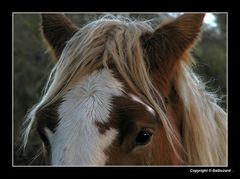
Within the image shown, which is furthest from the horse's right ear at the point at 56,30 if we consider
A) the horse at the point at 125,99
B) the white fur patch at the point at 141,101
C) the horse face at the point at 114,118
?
the white fur patch at the point at 141,101

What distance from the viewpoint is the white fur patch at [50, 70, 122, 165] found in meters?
1.05

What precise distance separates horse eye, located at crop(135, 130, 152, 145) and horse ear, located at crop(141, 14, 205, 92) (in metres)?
0.22

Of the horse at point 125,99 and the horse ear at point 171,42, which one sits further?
the horse ear at point 171,42

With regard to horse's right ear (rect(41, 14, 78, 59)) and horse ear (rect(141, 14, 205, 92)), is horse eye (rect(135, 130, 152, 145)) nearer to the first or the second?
horse ear (rect(141, 14, 205, 92))

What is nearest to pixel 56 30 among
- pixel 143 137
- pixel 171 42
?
pixel 171 42

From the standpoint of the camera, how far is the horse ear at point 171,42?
1252 millimetres

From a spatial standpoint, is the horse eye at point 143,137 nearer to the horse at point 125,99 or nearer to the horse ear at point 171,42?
the horse at point 125,99

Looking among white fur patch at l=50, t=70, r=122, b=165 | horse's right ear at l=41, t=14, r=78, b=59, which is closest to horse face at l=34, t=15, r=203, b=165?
white fur patch at l=50, t=70, r=122, b=165

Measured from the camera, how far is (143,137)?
114 cm

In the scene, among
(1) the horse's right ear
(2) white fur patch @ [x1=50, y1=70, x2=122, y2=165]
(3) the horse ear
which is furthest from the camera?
(1) the horse's right ear
